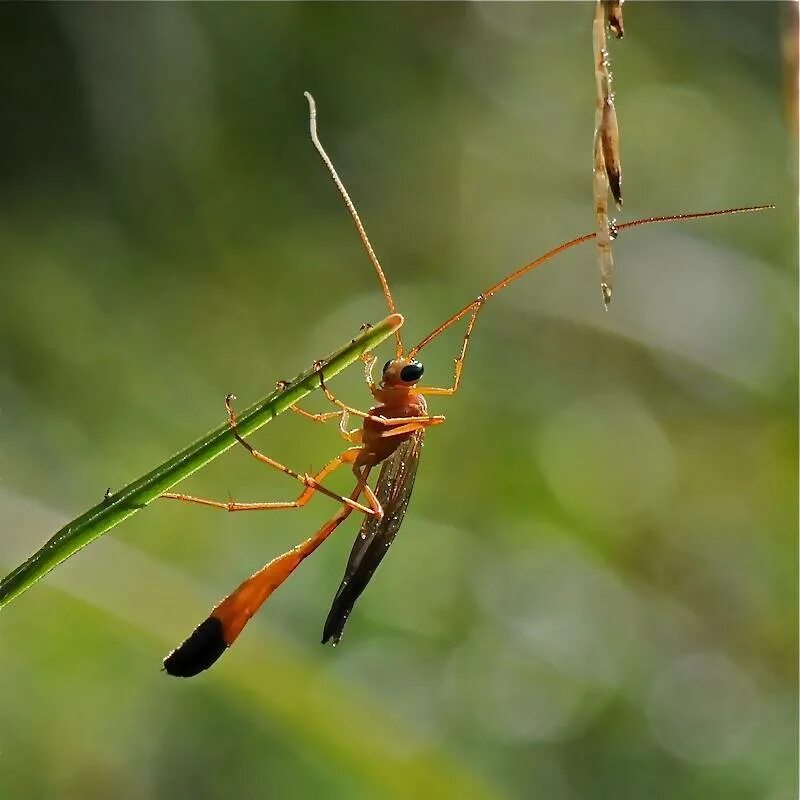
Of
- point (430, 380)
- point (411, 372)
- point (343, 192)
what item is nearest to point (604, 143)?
point (343, 192)

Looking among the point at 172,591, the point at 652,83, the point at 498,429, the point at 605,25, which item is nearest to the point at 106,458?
the point at 172,591

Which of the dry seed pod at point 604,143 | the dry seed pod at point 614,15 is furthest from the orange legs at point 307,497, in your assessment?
the dry seed pod at point 614,15

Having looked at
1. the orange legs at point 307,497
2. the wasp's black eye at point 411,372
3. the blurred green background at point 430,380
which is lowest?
the orange legs at point 307,497

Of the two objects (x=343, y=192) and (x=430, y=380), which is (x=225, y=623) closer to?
(x=343, y=192)

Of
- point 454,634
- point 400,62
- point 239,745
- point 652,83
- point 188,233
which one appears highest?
point 652,83

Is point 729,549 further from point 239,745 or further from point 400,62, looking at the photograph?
point 400,62

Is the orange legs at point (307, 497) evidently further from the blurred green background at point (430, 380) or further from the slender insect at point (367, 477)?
the blurred green background at point (430, 380)
